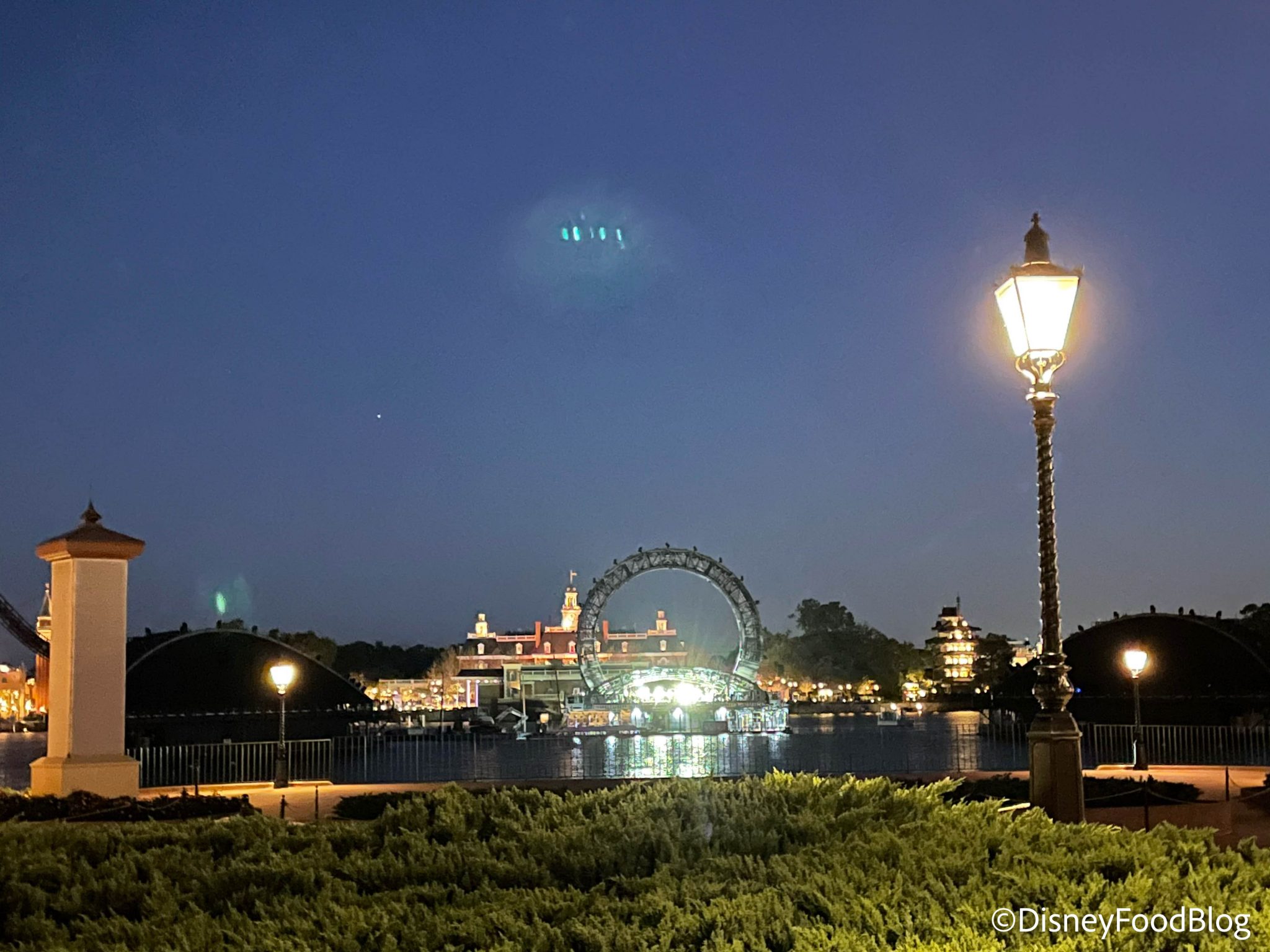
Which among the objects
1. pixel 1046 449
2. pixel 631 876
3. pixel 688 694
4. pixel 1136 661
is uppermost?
pixel 1046 449

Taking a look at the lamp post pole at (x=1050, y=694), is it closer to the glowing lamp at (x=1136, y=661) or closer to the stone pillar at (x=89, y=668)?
the stone pillar at (x=89, y=668)

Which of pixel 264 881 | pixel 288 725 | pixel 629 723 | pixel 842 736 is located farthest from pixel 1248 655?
pixel 264 881

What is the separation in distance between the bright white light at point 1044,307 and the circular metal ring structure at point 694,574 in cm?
11569

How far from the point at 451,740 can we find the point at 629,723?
3188 cm

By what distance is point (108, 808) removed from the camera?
17750 mm

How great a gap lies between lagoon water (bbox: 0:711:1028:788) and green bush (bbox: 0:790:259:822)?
1682 cm

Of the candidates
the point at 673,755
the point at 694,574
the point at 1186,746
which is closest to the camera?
the point at 1186,746

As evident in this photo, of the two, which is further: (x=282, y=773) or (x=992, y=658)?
(x=992, y=658)

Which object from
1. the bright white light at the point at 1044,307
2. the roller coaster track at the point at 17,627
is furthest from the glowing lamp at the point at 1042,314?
the roller coaster track at the point at 17,627

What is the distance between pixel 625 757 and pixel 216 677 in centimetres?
4937

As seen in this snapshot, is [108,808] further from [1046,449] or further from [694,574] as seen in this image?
[694,574]

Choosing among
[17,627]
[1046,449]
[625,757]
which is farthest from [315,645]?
[1046,449]

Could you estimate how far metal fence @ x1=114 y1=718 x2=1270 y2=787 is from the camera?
47.2 metres

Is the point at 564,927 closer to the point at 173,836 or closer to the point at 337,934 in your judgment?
the point at 337,934
